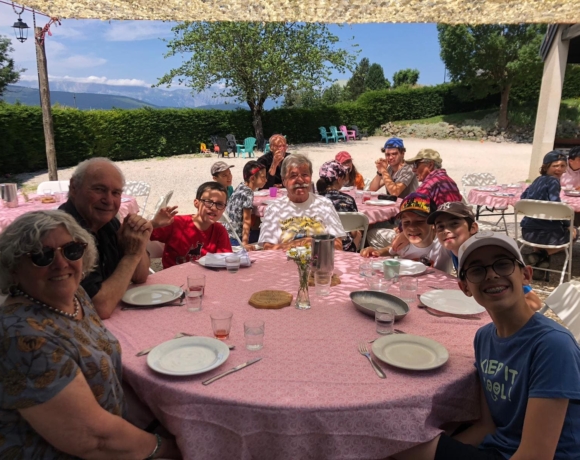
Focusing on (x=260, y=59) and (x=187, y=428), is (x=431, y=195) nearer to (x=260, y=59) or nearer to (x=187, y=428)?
(x=187, y=428)

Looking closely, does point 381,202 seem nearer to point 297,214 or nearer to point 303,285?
point 297,214

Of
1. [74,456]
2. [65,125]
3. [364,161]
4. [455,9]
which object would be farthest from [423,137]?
[74,456]

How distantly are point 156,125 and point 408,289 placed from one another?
19965mm

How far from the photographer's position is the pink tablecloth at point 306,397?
1452 mm

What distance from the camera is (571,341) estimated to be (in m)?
1.47

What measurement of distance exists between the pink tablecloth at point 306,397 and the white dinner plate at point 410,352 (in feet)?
0.11

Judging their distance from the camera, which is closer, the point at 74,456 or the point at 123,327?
the point at 74,456

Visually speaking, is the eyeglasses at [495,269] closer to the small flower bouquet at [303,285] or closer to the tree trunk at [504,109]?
the small flower bouquet at [303,285]

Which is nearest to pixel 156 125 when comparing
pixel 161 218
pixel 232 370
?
pixel 161 218

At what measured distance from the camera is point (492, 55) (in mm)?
28344

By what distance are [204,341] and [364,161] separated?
17220 millimetres

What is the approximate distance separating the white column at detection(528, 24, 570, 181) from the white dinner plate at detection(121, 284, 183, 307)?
41.3ft

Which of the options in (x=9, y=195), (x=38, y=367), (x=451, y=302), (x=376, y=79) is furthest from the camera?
(x=376, y=79)

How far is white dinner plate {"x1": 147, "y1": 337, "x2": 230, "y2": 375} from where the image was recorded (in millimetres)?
1635
